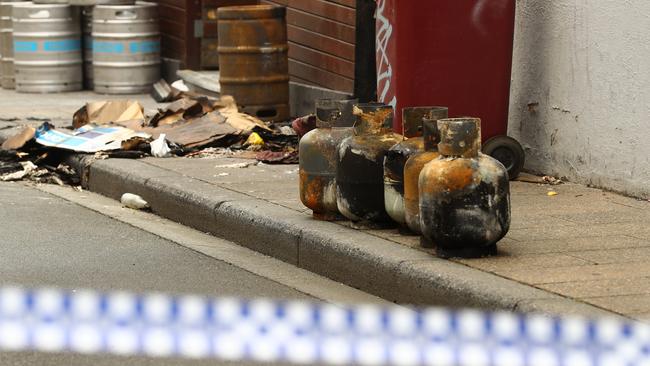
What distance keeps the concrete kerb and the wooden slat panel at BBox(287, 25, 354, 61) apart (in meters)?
2.56

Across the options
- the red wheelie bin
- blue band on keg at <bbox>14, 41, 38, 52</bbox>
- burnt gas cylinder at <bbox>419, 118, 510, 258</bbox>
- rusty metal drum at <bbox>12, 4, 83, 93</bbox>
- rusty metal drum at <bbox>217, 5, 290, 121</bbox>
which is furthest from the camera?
blue band on keg at <bbox>14, 41, 38, 52</bbox>

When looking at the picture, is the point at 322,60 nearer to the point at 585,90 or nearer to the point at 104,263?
the point at 585,90

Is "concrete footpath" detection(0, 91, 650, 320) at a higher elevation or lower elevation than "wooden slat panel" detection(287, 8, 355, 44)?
lower

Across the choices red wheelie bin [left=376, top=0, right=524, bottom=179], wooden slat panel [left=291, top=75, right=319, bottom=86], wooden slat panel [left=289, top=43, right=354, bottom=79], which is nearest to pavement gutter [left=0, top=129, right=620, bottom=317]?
red wheelie bin [left=376, top=0, right=524, bottom=179]

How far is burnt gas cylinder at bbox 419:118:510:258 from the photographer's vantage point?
6.39 m

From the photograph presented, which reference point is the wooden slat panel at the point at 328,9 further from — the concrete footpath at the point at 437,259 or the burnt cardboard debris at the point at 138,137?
the concrete footpath at the point at 437,259

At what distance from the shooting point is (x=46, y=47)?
50.2ft

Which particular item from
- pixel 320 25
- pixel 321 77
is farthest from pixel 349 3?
pixel 321 77

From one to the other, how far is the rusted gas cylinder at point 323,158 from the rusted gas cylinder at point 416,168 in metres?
0.71

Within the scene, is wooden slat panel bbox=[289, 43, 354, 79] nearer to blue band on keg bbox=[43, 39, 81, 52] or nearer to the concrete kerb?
the concrete kerb

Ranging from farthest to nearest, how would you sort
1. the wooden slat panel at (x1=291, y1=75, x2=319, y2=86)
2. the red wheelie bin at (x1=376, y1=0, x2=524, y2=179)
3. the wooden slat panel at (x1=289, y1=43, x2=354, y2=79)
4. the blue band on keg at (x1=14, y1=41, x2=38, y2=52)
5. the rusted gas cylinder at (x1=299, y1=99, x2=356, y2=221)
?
the blue band on keg at (x1=14, y1=41, x2=38, y2=52) → the wooden slat panel at (x1=291, y1=75, x2=319, y2=86) → the wooden slat panel at (x1=289, y1=43, x2=354, y2=79) → the red wheelie bin at (x1=376, y1=0, x2=524, y2=179) → the rusted gas cylinder at (x1=299, y1=99, x2=356, y2=221)

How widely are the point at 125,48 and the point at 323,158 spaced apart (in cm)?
787

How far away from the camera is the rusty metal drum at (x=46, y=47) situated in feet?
49.7

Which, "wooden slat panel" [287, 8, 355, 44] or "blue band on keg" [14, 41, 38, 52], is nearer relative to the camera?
"wooden slat panel" [287, 8, 355, 44]
